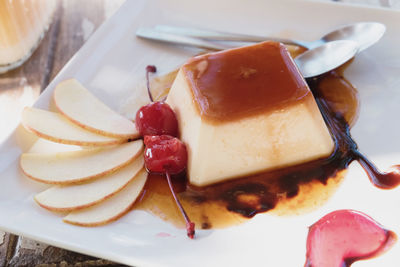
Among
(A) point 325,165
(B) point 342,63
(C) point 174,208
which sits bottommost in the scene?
(C) point 174,208

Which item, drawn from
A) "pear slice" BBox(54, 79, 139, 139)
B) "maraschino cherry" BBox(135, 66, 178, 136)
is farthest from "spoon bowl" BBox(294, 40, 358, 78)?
"pear slice" BBox(54, 79, 139, 139)

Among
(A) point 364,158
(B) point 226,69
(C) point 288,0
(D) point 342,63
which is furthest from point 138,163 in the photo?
(C) point 288,0

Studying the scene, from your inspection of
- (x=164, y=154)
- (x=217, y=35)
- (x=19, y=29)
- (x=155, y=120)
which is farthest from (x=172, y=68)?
(x=19, y=29)

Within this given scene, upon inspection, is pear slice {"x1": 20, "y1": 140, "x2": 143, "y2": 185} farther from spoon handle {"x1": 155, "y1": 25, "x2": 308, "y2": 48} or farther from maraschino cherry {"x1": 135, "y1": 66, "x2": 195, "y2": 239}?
spoon handle {"x1": 155, "y1": 25, "x2": 308, "y2": 48}

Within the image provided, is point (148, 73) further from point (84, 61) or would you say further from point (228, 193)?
point (228, 193)

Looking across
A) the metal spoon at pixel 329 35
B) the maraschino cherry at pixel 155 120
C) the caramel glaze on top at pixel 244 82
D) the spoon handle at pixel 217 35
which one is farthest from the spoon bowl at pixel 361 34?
the maraschino cherry at pixel 155 120
